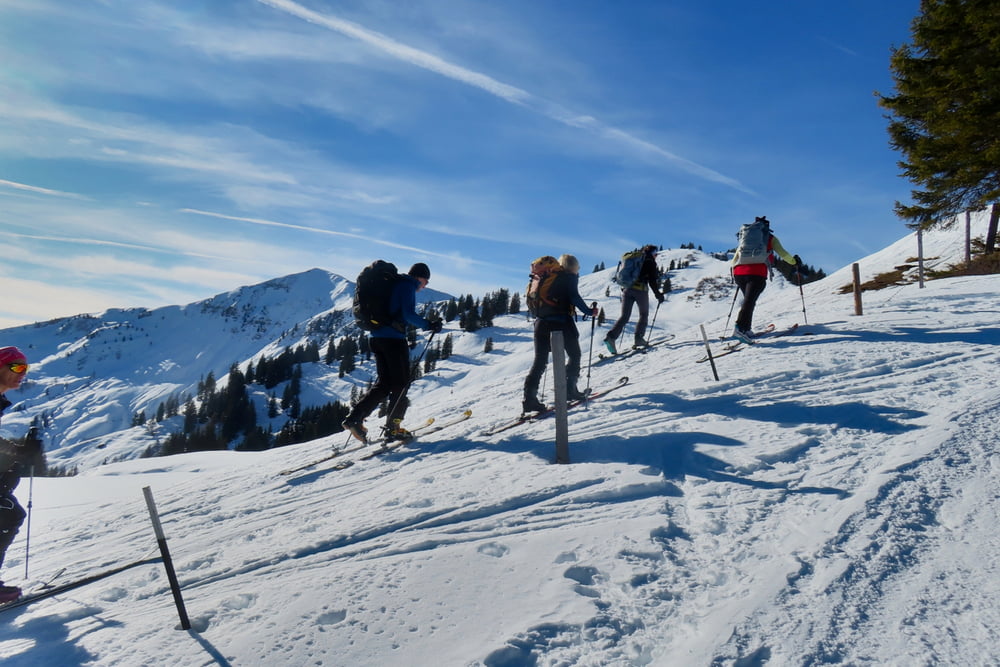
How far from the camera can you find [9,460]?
4.76 m

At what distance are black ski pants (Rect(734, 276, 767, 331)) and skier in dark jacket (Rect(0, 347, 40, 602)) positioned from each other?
35.8 feet

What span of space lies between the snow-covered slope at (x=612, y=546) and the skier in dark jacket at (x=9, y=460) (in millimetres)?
781

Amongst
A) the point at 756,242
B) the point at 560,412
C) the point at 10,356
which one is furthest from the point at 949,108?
the point at 10,356

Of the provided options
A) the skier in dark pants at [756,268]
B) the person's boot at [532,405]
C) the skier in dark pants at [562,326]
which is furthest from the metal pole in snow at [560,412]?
the skier in dark pants at [756,268]

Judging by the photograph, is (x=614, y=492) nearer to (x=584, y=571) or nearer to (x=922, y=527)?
(x=584, y=571)

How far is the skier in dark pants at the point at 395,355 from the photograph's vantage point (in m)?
7.61

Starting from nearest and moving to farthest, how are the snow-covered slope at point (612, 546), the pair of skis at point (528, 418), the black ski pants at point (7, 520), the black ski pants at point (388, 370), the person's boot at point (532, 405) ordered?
the snow-covered slope at point (612, 546) < the black ski pants at point (7, 520) < the black ski pants at point (388, 370) < the pair of skis at point (528, 418) < the person's boot at point (532, 405)

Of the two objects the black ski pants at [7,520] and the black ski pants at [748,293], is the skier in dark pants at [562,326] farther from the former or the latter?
the black ski pants at [7,520]

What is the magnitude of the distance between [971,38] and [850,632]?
22365 millimetres

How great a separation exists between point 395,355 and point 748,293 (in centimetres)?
718

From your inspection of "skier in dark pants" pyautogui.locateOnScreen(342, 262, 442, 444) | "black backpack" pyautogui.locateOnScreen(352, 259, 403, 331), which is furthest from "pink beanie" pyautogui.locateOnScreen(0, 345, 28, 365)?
"skier in dark pants" pyautogui.locateOnScreen(342, 262, 442, 444)

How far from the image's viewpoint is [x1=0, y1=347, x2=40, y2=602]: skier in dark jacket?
4723 millimetres

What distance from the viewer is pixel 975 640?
2748 millimetres

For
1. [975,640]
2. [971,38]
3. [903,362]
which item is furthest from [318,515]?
[971,38]
